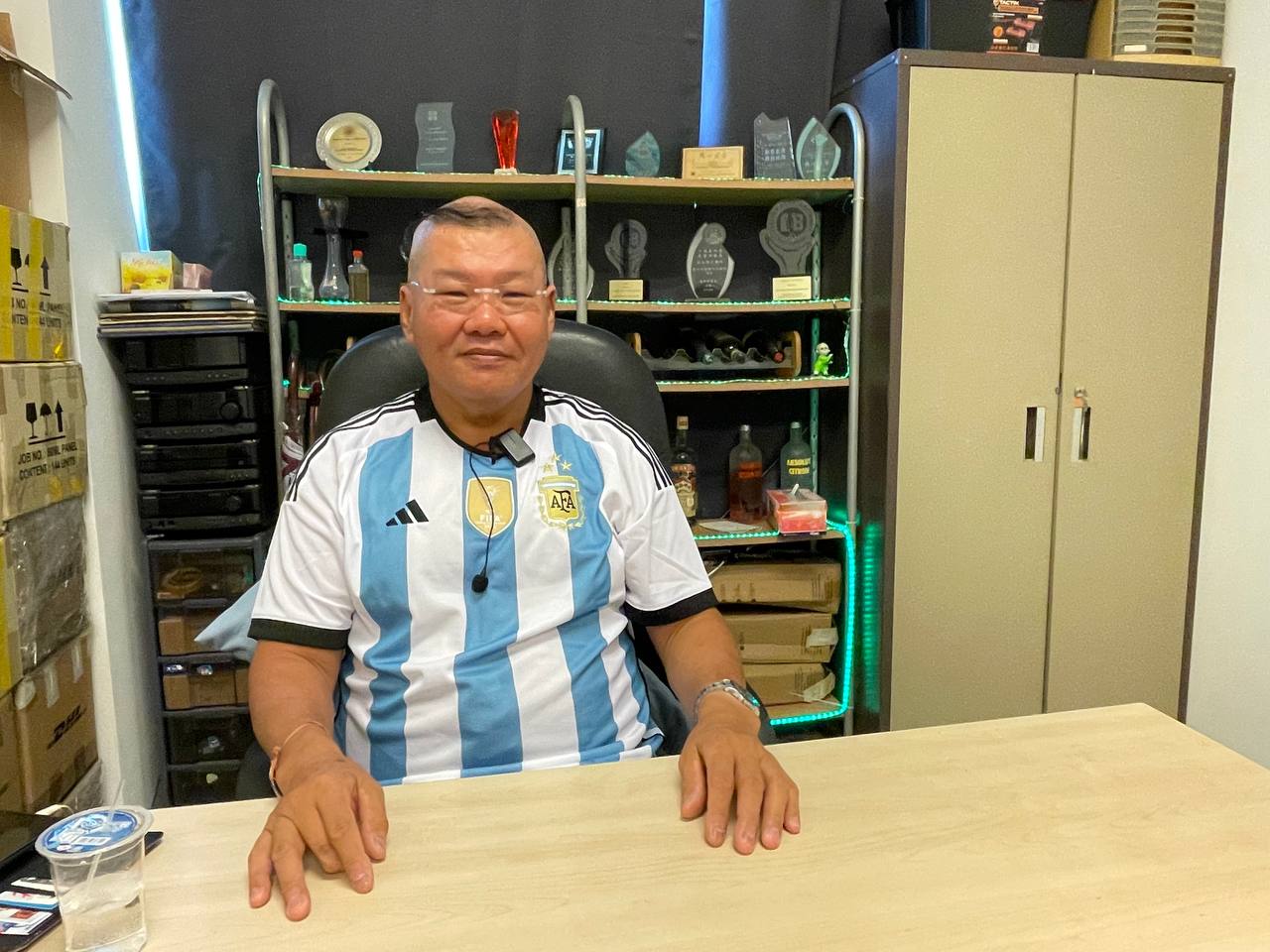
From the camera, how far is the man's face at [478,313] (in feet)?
4.12

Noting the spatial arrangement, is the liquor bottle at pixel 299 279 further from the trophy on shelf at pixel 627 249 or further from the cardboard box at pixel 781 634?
the cardboard box at pixel 781 634

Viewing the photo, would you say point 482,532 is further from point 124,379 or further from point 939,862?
point 124,379

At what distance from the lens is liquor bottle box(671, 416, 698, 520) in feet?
8.18

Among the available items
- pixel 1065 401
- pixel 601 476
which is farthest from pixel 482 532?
pixel 1065 401

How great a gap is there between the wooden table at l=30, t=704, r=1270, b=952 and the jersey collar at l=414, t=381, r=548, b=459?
1.74 ft

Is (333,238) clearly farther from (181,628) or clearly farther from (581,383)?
(581,383)

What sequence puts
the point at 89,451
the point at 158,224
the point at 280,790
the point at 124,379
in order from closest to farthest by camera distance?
1. the point at 280,790
2. the point at 89,451
3. the point at 124,379
4. the point at 158,224

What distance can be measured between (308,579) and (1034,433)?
1954mm

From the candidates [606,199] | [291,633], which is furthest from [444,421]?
[606,199]

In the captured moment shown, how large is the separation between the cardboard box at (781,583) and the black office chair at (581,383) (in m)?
1.06

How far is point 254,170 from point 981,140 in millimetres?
1910

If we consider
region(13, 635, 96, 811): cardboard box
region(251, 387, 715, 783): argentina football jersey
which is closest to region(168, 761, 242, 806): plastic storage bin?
region(13, 635, 96, 811): cardboard box

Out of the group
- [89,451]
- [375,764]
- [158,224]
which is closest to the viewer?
[375,764]

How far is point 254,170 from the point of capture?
2.41 metres
